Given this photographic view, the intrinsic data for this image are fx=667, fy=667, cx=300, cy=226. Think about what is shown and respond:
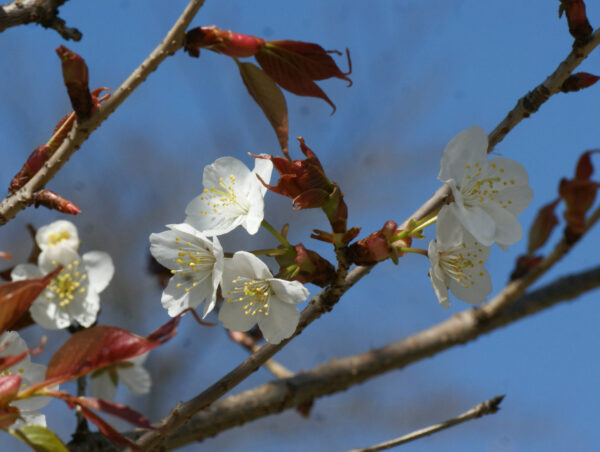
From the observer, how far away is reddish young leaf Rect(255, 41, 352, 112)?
1135mm

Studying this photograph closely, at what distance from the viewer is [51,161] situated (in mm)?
1157

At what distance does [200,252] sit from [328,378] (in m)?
0.78

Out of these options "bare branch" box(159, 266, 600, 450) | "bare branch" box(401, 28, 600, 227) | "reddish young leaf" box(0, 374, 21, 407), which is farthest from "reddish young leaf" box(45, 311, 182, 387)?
"bare branch" box(159, 266, 600, 450)

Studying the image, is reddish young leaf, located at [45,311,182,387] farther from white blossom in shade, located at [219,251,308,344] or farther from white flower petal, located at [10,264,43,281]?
white flower petal, located at [10,264,43,281]

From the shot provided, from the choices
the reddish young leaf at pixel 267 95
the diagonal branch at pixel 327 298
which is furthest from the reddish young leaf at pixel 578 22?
the reddish young leaf at pixel 267 95

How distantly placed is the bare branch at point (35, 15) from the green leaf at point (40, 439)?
86cm

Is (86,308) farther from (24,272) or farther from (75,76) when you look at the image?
(75,76)

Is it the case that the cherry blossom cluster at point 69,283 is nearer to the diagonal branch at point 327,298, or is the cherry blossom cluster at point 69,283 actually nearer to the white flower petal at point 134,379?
the white flower petal at point 134,379

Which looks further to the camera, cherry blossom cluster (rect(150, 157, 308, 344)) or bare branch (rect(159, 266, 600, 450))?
bare branch (rect(159, 266, 600, 450))

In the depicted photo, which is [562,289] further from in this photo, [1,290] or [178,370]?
[178,370]

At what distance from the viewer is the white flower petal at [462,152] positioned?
1099 mm

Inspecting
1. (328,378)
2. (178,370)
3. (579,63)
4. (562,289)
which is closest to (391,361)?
(328,378)

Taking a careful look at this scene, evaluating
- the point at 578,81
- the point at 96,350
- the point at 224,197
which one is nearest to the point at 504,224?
the point at 578,81

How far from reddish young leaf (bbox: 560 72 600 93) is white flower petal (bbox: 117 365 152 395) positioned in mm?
1121
